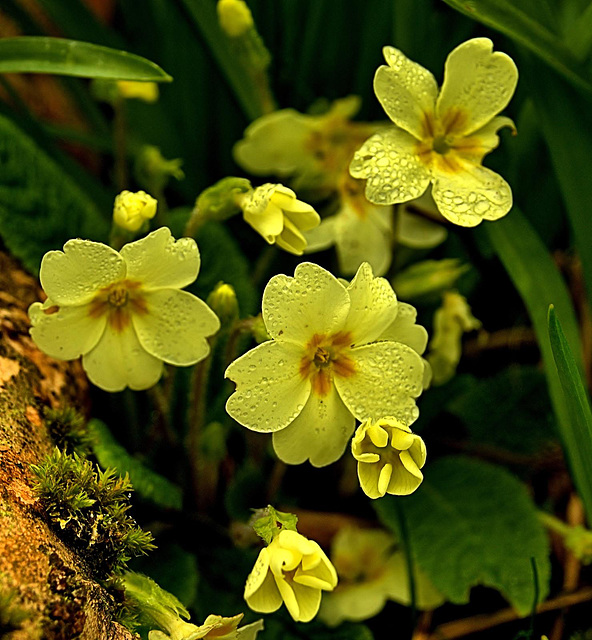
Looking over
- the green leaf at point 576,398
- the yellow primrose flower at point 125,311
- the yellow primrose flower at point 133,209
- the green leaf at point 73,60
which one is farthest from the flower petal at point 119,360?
the green leaf at point 576,398

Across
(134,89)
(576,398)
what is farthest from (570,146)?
(134,89)

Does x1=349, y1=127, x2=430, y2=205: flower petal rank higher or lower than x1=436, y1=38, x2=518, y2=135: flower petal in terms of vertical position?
lower

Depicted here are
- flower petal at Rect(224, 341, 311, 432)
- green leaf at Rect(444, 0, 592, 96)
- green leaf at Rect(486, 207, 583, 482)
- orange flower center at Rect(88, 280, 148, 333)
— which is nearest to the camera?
flower petal at Rect(224, 341, 311, 432)

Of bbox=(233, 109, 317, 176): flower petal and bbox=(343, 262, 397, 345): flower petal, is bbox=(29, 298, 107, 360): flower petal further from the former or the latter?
bbox=(233, 109, 317, 176): flower petal

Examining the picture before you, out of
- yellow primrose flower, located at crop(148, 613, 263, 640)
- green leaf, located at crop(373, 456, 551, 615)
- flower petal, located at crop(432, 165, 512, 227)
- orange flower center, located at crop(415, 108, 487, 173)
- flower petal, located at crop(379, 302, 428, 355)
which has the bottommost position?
green leaf, located at crop(373, 456, 551, 615)

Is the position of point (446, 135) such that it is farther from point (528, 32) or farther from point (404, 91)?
point (528, 32)

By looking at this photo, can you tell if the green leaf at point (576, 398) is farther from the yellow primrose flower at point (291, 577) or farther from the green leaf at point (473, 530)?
the yellow primrose flower at point (291, 577)

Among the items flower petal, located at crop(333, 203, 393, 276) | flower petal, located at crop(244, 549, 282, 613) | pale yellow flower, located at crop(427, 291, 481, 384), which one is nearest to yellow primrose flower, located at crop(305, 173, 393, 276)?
flower petal, located at crop(333, 203, 393, 276)

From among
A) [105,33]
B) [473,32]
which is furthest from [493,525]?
[105,33]
